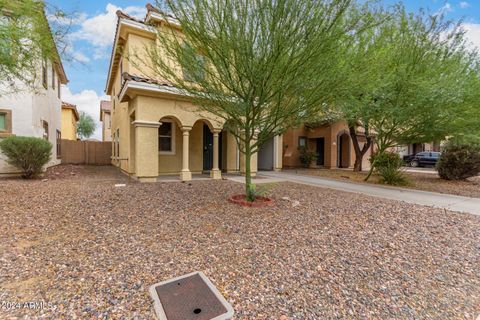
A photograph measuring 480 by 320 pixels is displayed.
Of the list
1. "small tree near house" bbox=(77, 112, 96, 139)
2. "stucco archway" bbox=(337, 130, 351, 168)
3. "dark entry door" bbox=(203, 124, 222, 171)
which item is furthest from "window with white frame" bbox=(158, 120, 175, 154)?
"small tree near house" bbox=(77, 112, 96, 139)

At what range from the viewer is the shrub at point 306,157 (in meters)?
16.6

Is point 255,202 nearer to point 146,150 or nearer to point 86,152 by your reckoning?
point 146,150

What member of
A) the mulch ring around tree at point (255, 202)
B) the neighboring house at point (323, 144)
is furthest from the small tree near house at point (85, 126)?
the mulch ring around tree at point (255, 202)

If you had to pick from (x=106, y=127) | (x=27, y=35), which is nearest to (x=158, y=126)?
(x=27, y=35)

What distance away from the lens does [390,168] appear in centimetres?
991

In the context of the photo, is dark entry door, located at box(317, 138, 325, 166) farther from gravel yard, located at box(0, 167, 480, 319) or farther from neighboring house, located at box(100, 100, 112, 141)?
neighboring house, located at box(100, 100, 112, 141)

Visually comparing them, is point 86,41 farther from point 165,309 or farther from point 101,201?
point 165,309

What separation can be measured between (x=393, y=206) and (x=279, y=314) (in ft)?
17.2

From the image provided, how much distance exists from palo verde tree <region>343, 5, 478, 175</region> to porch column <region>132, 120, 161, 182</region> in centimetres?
707

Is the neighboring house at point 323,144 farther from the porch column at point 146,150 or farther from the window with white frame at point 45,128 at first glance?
the window with white frame at point 45,128

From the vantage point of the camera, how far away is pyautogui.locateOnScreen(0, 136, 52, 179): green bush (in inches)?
322

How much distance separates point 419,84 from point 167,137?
972 centimetres

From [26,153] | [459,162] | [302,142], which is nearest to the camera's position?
[26,153]

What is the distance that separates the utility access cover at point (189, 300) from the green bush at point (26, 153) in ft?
29.9
